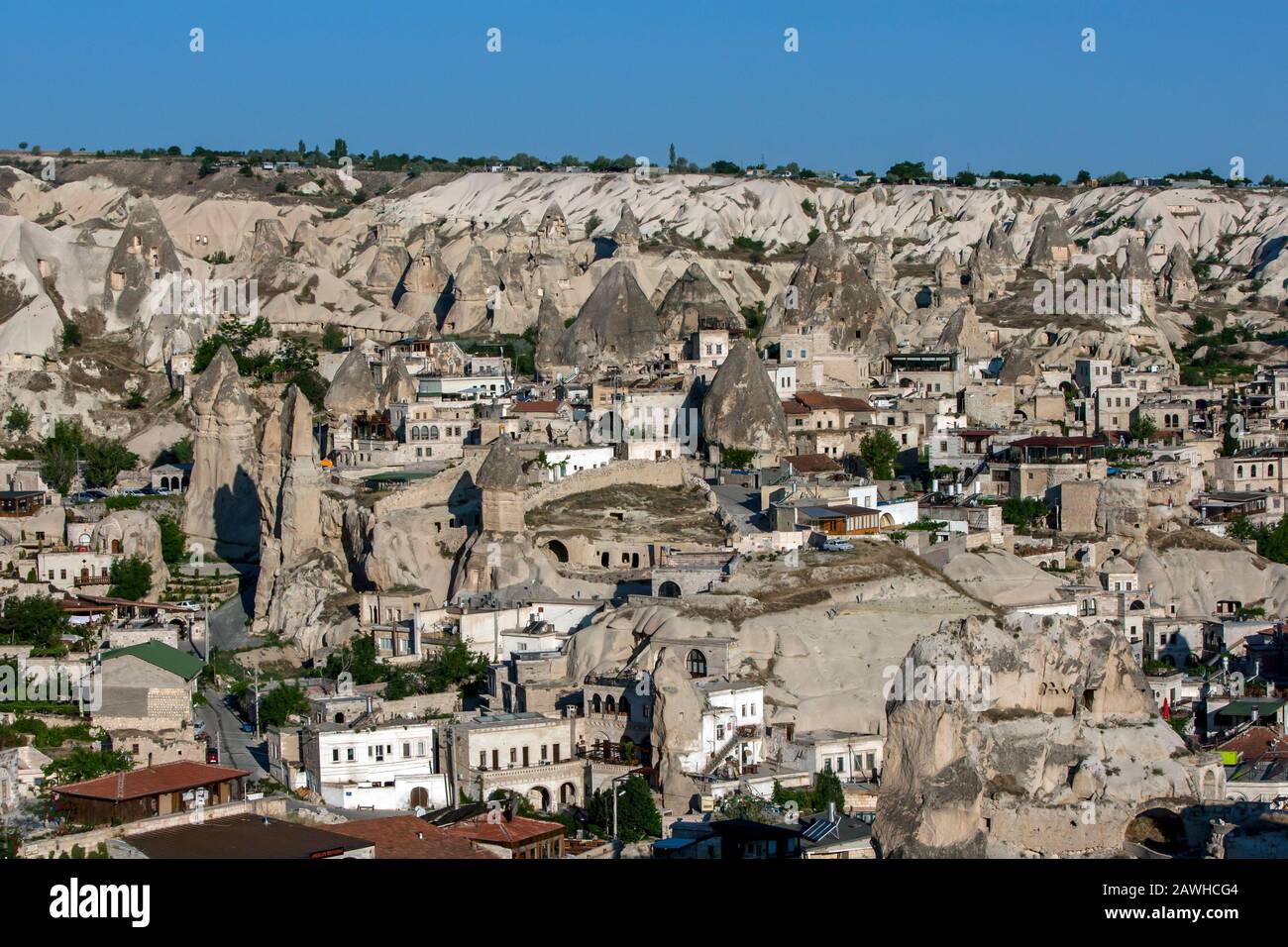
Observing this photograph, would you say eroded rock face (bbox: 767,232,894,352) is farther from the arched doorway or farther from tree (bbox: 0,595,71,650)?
the arched doorway

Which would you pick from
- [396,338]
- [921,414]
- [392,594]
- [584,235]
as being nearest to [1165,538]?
[921,414]

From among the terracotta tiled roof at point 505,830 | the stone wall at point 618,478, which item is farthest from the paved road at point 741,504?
the terracotta tiled roof at point 505,830

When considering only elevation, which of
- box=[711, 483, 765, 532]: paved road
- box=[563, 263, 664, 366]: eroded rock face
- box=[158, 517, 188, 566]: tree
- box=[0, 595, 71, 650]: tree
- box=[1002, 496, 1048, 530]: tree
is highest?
box=[563, 263, 664, 366]: eroded rock face

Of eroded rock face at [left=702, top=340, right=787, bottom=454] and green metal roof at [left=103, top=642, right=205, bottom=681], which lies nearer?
green metal roof at [left=103, top=642, right=205, bottom=681]

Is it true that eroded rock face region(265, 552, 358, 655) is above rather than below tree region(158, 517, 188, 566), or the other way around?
below

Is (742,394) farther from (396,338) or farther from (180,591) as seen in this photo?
(396,338)

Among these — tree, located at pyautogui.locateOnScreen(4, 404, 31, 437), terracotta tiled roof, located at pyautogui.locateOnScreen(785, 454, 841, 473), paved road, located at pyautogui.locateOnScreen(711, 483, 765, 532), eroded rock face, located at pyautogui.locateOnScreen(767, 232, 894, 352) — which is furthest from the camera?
eroded rock face, located at pyautogui.locateOnScreen(767, 232, 894, 352)

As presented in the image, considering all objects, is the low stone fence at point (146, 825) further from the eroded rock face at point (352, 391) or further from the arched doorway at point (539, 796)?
the eroded rock face at point (352, 391)

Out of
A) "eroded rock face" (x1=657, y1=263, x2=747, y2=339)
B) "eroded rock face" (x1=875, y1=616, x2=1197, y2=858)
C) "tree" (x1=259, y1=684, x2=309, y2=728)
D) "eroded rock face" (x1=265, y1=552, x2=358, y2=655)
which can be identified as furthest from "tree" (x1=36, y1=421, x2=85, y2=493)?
"eroded rock face" (x1=875, y1=616, x2=1197, y2=858)
